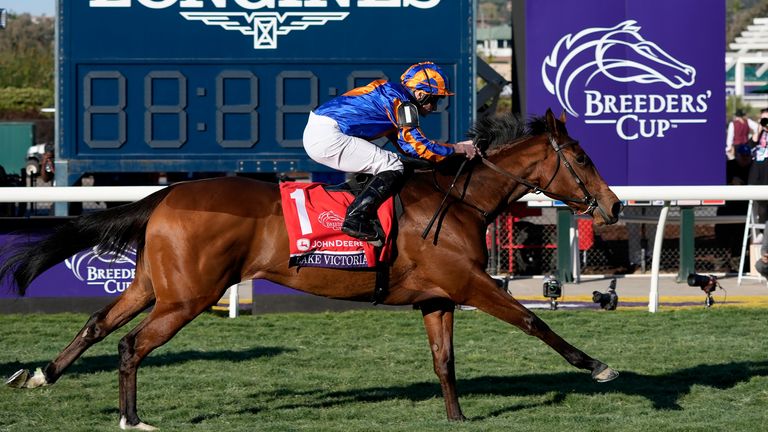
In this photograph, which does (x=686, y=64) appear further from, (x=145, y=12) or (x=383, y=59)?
(x=145, y=12)

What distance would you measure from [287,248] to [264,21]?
5.72m

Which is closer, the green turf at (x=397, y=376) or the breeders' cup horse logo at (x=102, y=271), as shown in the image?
the green turf at (x=397, y=376)

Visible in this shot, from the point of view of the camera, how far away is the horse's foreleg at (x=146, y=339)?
554cm

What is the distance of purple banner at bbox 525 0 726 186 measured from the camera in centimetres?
1130

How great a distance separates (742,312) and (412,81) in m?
4.39

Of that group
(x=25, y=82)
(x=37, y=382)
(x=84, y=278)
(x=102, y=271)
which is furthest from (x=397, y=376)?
(x=25, y=82)

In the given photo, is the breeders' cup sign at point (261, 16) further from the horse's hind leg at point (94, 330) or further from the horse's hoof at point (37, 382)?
the horse's hoof at point (37, 382)

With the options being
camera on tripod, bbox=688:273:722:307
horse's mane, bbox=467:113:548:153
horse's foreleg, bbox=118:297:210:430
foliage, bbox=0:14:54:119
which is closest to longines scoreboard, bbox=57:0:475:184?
camera on tripod, bbox=688:273:722:307

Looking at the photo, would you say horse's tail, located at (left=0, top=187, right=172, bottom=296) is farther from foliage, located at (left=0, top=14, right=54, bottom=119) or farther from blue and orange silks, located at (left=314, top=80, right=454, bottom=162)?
foliage, located at (left=0, top=14, right=54, bottom=119)

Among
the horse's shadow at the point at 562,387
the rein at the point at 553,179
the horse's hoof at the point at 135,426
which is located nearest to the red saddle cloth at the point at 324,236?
the rein at the point at 553,179

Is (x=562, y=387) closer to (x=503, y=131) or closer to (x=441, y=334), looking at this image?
(x=441, y=334)

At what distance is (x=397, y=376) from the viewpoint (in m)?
6.83

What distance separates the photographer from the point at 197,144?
36.1ft

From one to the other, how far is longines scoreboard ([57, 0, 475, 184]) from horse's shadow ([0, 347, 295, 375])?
139 inches
